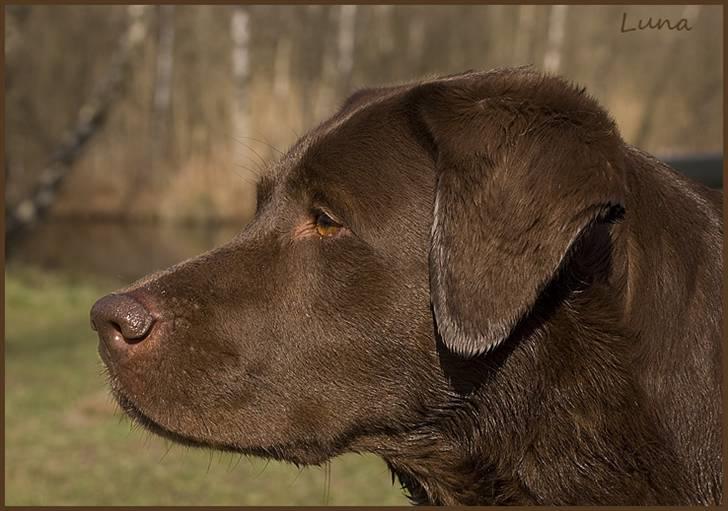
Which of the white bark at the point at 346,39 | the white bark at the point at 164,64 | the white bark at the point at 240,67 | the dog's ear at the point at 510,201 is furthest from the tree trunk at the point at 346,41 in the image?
the dog's ear at the point at 510,201

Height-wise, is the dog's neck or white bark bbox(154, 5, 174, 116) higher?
the dog's neck

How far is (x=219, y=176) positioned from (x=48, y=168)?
5.12 meters

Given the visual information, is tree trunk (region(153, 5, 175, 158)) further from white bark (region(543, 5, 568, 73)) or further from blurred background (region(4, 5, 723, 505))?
white bark (region(543, 5, 568, 73))

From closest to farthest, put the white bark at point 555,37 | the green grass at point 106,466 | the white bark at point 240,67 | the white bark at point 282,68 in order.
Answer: the green grass at point 106,466
the white bark at point 555,37
the white bark at point 240,67
the white bark at point 282,68

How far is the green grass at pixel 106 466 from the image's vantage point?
7.27 metres

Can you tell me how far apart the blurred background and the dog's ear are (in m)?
4.72

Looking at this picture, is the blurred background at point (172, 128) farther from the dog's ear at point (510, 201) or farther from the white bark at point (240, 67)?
the dog's ear at point (510, 201)

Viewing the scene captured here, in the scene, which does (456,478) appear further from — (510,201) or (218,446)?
(510,201)

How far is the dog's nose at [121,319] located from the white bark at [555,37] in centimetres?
1961

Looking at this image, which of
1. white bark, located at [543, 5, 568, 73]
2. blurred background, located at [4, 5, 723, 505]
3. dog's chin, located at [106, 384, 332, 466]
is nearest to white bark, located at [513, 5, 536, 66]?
blurred background, located at [4, 5, 723, 505]

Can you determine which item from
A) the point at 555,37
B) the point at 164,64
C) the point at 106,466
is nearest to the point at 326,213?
the point at 106,466

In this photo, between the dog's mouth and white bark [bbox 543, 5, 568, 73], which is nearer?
the dog's mouth

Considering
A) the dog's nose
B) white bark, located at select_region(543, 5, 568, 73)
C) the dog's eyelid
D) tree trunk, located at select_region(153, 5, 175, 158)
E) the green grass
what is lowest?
tree trunk, located at select_region(153, 5, 175, 158)

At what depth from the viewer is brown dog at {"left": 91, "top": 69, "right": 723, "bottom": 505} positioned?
2.69m
